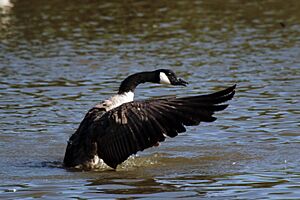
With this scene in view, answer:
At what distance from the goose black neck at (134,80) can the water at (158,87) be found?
871 millimetres

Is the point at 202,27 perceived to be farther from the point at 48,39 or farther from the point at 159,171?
Answer: the point at 159,171

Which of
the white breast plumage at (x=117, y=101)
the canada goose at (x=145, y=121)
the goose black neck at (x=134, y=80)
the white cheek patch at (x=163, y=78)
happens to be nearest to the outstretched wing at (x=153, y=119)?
the canada goose at (x=145, y=121)

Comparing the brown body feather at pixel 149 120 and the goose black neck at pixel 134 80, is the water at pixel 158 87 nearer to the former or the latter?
the brown body feather at pixel 149 120

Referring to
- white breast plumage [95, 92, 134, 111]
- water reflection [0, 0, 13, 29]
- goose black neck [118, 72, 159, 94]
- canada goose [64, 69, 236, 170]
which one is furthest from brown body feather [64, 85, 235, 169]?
water reflection [0, 0, 13, 29]

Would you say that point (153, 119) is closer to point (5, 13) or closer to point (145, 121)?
point (145, 121)

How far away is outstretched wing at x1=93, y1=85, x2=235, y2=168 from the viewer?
31.4ft

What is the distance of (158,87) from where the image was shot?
15062mm

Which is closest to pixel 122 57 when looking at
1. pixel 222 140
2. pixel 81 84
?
pixel 81 84

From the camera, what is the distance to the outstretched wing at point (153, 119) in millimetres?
9562

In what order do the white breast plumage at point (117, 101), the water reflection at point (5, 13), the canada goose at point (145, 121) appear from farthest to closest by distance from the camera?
the water reflection at point (5, 13)
the white breast plumage at point (117, 101)
the canada goose at point (145, 121)

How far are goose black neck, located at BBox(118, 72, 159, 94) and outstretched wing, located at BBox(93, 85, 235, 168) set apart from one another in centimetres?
76

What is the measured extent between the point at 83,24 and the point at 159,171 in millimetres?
12470

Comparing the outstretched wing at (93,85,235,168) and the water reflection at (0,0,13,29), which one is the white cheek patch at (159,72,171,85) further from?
the water reflection at (0,0,13,29)

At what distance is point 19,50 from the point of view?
61.5 ft
